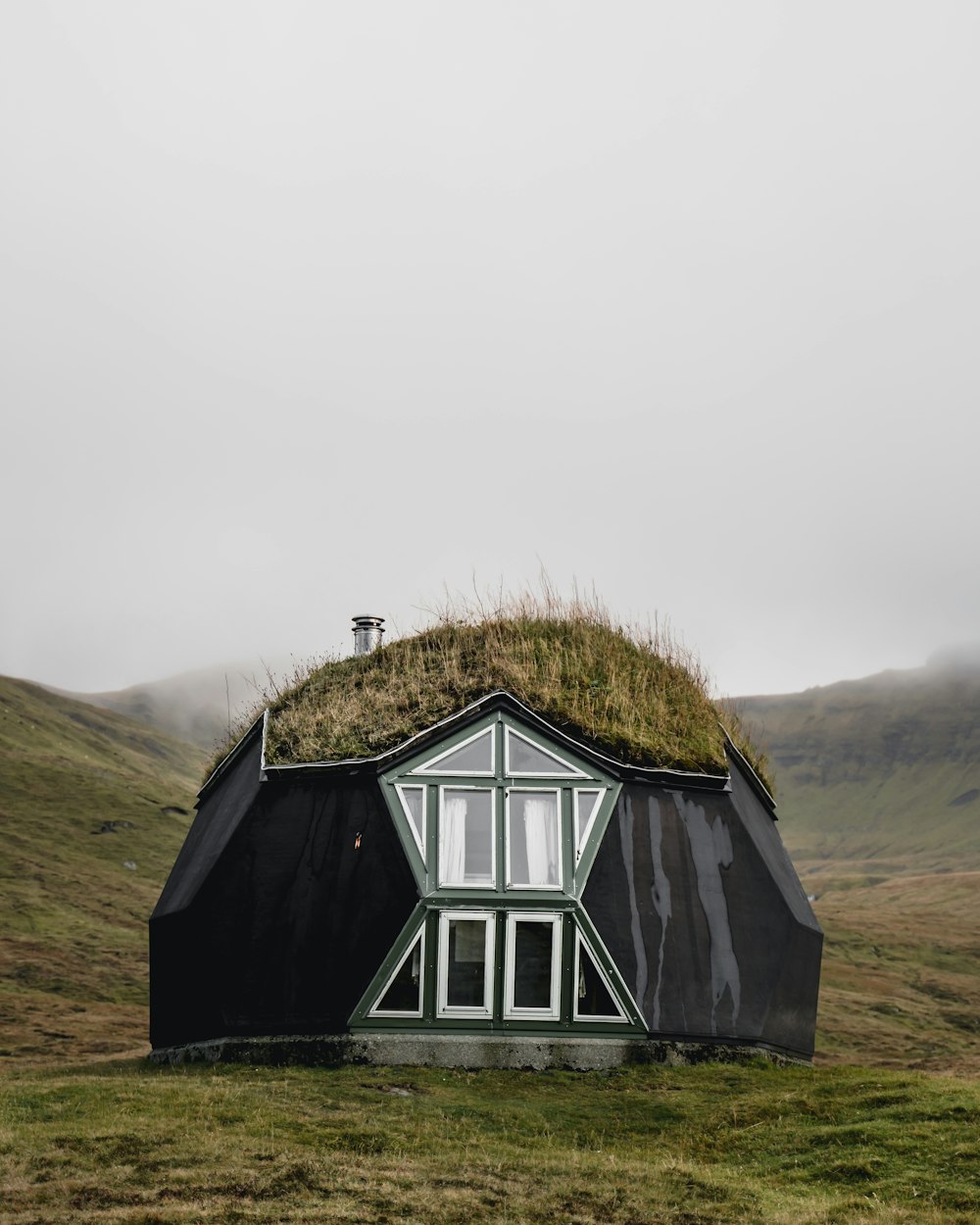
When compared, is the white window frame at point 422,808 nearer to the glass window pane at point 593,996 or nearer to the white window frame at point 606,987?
the white window frame at point 606,987

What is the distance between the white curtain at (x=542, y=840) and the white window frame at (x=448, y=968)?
1016 mm

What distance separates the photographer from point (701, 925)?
78.2ft

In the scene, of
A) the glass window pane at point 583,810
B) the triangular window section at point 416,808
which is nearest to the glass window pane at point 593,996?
the glass window pane at point 583,810

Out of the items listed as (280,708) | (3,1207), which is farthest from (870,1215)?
(280,708)

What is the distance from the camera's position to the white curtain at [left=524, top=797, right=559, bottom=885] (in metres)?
23.2

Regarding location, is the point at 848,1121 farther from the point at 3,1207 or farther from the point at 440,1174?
the point at 3,1207

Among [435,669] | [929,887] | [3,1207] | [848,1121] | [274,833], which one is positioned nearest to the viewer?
[3,1207]

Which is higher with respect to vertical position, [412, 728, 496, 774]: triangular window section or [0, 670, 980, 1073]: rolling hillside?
[412, 728, 496, 774]: triangular window section

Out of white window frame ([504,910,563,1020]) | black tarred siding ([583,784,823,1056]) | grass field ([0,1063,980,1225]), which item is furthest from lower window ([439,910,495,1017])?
black tarred siding ([583,784,823,1056])

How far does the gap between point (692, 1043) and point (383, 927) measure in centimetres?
529

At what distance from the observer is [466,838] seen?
23.4m

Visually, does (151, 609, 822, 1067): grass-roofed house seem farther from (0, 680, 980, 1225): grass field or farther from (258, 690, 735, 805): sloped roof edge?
(0, 680, 980, 1225): grass field

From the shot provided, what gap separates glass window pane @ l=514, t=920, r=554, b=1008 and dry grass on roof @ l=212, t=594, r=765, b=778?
10.9ft

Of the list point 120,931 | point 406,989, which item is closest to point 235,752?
point 406,989
